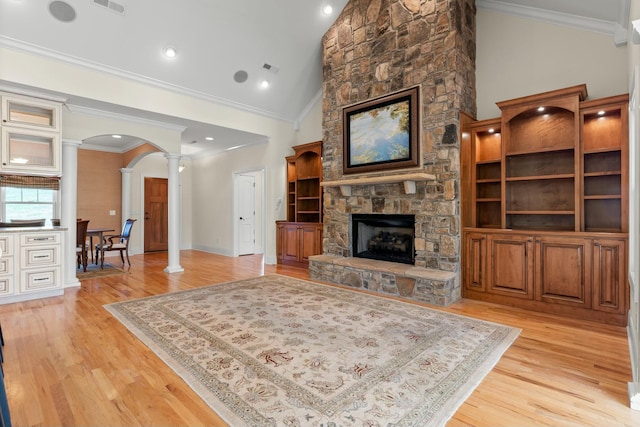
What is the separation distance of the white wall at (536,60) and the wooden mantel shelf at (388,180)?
1.42 meters

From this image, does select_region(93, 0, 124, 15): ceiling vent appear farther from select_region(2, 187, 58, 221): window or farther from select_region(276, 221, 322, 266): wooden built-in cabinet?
select_region(276, 221, 322, 266): wooden built-in cabinet

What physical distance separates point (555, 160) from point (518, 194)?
22.4 inches

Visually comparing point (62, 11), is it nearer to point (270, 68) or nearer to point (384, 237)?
point (270, 68)

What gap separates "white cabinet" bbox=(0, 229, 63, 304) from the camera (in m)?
4.04

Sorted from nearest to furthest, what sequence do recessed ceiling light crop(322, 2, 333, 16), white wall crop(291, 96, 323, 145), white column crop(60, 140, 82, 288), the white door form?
white column crop(60, 140, 82, 288)
recessed ceiling light crop(322, 2, 333, 16)
white wall crop(291, 96, 323, 145)
the white door

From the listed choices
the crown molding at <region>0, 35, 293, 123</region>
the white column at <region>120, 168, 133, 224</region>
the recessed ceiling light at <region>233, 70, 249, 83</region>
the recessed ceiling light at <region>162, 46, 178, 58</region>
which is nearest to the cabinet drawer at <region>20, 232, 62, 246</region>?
the crown molding at <region>0, 35, 293, 123</region>

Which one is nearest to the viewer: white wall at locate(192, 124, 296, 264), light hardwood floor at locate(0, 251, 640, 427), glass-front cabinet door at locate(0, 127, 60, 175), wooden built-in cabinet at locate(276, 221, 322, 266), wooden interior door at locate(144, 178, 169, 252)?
light hardwood floor at locate(0, 251, 640, 427)

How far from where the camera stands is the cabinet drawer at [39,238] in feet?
13.7

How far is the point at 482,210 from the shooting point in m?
4.63

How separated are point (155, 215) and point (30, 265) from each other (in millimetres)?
4836

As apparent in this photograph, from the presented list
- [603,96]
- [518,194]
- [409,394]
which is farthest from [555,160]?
[409,394]

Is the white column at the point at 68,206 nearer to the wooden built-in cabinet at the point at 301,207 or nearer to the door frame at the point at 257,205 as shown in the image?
the door frame at the point at 257,205

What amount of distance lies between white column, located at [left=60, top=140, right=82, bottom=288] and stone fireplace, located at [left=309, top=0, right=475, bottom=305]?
3.70 m

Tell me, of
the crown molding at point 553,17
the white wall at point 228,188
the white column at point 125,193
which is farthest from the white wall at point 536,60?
the white column at point 125,193
